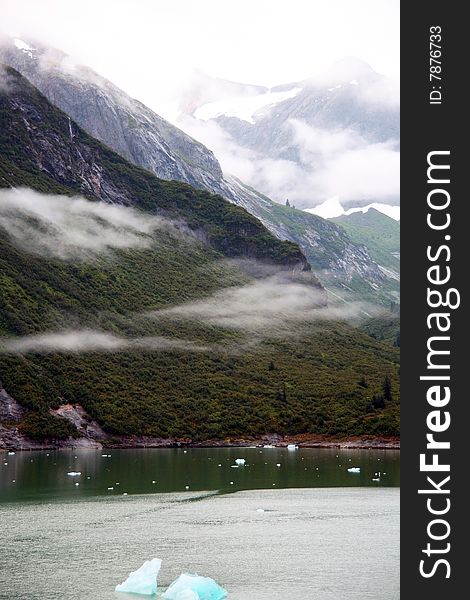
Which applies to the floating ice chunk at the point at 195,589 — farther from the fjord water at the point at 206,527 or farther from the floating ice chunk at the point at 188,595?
the fjord water at the point at 206,527

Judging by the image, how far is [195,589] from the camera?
43125 mm

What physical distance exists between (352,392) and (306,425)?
59.9 feet

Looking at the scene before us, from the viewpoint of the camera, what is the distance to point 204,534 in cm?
6606

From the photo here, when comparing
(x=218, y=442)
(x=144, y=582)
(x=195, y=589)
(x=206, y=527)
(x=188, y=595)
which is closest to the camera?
(x=188, y=595)

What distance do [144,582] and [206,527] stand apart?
80.0 feet

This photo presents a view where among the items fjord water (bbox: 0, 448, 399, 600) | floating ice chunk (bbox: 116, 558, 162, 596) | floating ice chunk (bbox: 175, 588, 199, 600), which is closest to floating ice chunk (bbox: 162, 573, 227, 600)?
floating ice chunk (bbox: 175, 588, 199, 600)

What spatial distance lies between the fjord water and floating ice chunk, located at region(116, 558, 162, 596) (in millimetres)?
788

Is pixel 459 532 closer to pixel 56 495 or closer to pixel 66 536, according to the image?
pixel 66 536

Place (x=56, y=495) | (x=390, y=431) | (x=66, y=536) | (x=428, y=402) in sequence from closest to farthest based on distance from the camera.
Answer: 1. (x=428, y=402)
2. (x=66, y=536)
3. (x=56, y=495)
4. (x=390, y=431)

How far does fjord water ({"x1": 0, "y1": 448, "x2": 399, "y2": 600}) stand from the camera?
49469mm

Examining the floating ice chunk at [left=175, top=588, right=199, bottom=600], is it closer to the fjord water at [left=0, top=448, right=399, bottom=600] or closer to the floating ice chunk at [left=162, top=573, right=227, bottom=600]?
the floating ice chunk at [left=162, top=573, right=227, bottom=600]

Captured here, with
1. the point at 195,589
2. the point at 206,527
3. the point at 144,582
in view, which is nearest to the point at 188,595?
the point at 195,589

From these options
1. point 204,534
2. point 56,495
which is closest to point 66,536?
point 204,534

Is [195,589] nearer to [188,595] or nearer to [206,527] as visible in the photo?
[188,595]
